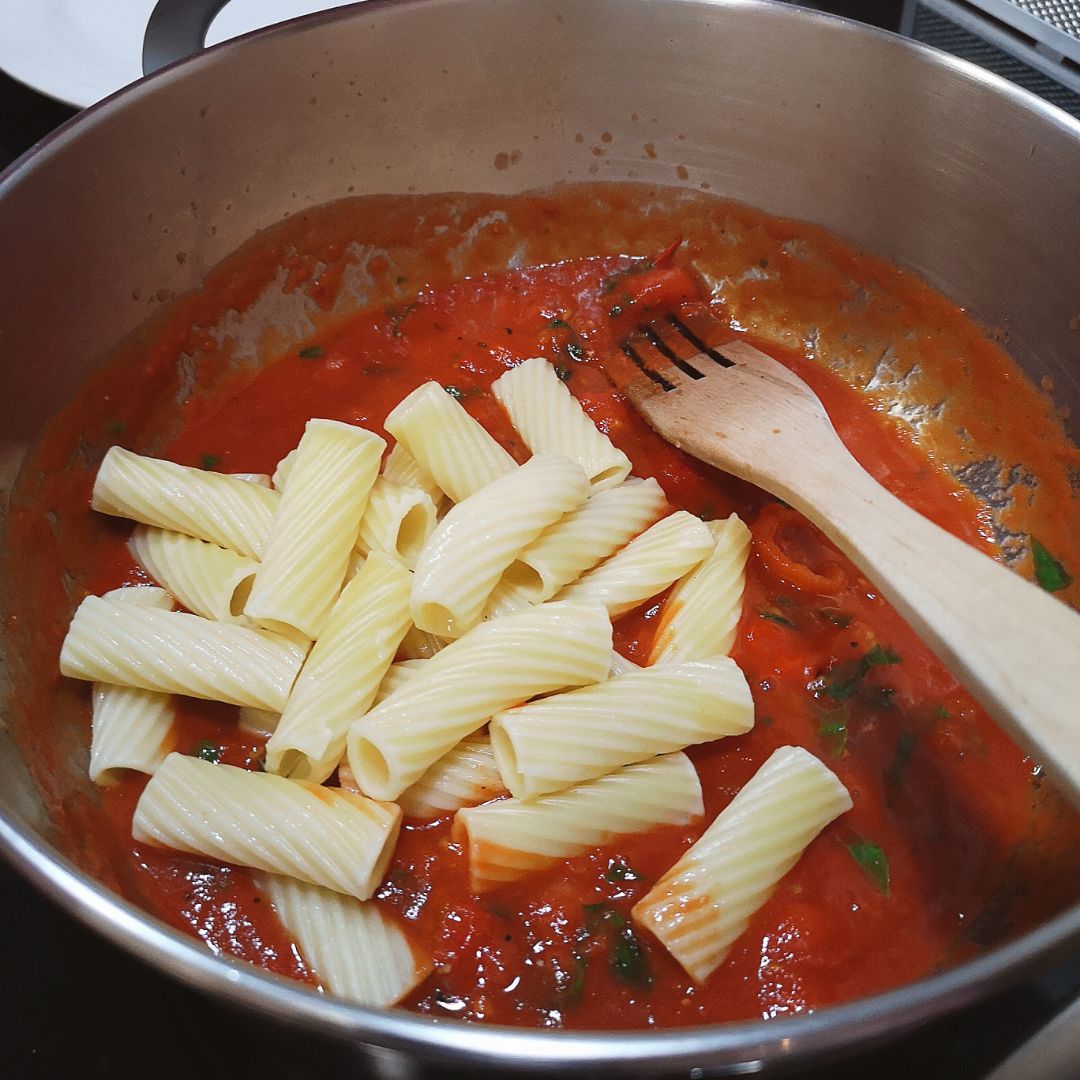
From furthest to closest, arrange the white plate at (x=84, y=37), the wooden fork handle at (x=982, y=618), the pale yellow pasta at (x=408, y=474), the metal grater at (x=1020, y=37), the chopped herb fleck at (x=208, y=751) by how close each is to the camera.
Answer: the white plate at (x=84, y=37)
the metal grater at (x=1020, y=37)
the pale yellow pasta at (x=408, y=474)
the chopped herb fleck at (x=208, y=751)
the wooden fork handle at (x=982, y=618)

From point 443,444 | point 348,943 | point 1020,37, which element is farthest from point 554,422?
point 1020,37

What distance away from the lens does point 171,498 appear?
162cm

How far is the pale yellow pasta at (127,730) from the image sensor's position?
1.44m

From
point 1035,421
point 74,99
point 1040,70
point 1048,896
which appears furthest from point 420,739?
point 1040,70

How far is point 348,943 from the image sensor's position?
128 centimetres

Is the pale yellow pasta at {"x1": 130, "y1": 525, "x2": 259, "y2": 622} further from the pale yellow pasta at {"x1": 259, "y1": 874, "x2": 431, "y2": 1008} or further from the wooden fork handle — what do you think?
the wooden fork handle

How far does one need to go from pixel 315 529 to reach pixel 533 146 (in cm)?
101

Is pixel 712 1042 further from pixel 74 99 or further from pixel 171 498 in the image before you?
pixel 74 99

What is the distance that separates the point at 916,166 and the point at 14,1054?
81.2 inches

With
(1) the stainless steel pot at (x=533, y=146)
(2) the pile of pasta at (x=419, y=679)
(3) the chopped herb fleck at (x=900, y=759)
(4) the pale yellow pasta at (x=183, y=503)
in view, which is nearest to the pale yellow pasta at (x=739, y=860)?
(2) the pile of pasta at (x=419, y=679)

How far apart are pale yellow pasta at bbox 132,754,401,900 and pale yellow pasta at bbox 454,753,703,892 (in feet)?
0.40

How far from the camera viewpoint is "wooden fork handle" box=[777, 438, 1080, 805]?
1.18 m

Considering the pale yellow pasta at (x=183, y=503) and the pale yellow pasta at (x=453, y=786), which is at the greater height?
the pale yellow pasta at (x=183, y=503)

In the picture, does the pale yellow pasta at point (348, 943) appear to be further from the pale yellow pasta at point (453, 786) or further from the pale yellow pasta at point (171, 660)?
the pale yellow pasta at point (171, 660)
